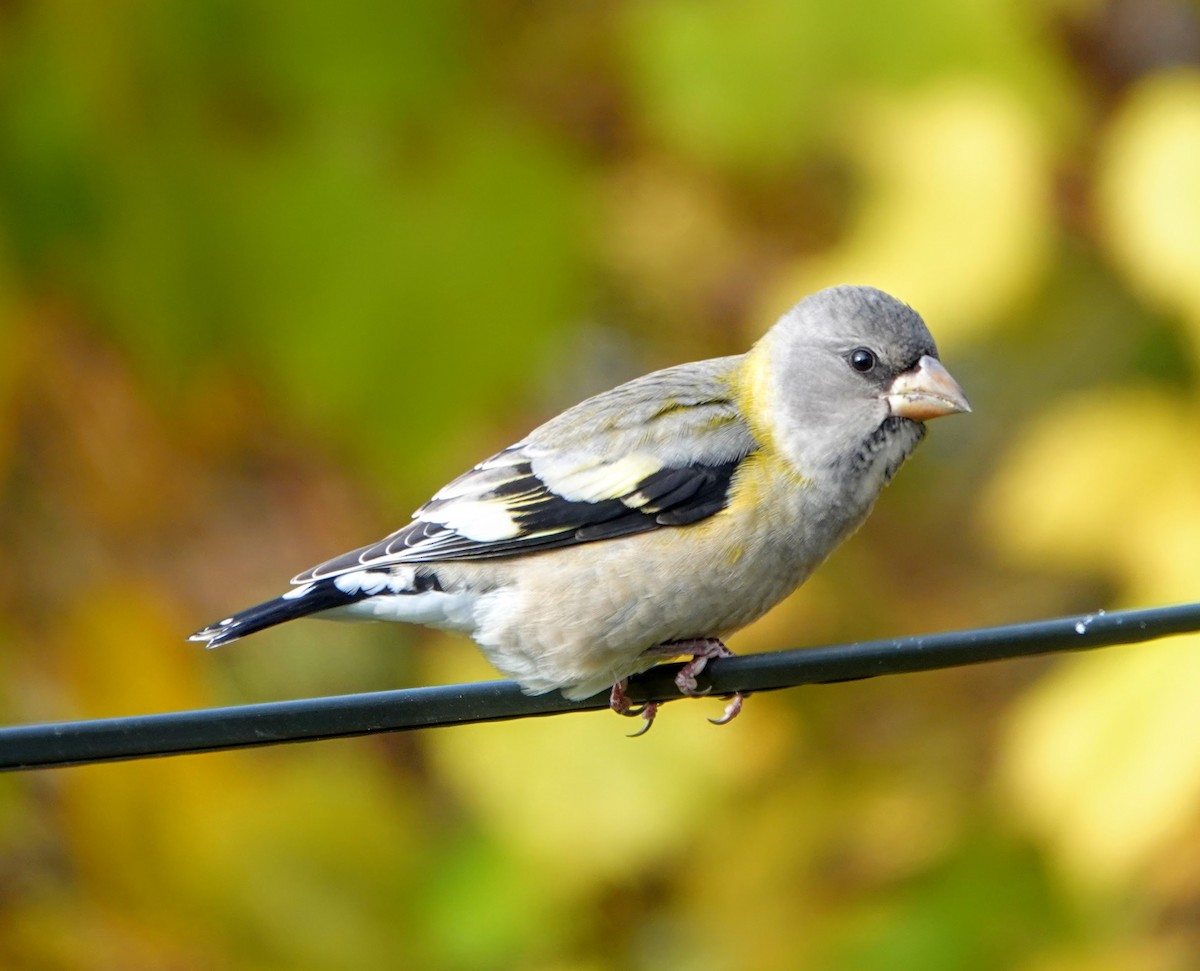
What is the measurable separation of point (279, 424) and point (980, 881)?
2.95 m

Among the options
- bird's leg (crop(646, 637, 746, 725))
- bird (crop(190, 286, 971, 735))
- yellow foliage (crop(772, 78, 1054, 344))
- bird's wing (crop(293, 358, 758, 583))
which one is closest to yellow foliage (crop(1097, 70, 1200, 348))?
yellow foliage (crop(772, 78, 1054, 344))

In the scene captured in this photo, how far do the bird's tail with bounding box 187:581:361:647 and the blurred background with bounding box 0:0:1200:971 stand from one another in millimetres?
469

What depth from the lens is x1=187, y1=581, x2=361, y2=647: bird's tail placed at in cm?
429

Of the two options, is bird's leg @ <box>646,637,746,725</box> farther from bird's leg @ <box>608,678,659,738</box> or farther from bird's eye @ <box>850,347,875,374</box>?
bird's eye @ <box>850,347,875,374</box>

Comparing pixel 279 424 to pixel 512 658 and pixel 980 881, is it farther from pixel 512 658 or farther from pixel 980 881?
pixel 980 881

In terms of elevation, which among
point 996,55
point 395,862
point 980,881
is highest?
point 996,55

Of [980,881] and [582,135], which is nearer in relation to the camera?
[980,881]

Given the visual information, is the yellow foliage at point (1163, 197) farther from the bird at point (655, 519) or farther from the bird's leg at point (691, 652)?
the bird's leg at point (691, 652)

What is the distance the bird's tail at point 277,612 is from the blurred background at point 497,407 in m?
0.47

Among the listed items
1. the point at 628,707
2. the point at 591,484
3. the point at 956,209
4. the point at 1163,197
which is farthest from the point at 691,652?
the point at 1163,197

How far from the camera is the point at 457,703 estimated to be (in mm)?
3436

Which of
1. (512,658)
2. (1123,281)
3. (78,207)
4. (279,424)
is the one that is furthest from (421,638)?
(1123,281)

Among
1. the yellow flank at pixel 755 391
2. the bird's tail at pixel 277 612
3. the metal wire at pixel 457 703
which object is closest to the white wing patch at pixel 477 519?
the bird's tail at pixel 277 612

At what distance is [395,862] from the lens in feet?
16.8
